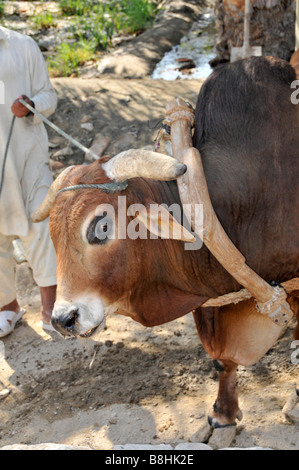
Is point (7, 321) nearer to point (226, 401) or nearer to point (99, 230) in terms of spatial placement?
point (226, 401)

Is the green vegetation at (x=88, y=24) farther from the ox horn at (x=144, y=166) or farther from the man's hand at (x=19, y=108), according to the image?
the ox horn at (x=144, y=166)

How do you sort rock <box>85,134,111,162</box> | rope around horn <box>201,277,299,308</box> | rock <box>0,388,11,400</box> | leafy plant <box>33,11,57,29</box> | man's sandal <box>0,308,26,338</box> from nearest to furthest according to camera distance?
rope around horn <box>201,277,299,308</box>
rock <box>0,388,11,400</box>
man's sandal <box>0,308,26,338</box>
rock <box>85,134,111,162</box>
leafy plant <box>33,11,57,29</box>

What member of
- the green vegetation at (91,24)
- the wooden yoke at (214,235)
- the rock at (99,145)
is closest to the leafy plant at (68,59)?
the green vegetation at (91,24)

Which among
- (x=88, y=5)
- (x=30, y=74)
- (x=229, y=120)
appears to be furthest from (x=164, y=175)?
(x=88, y=5)

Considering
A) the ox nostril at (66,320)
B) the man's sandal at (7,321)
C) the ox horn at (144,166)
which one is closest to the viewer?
the ox horn at (144,166)

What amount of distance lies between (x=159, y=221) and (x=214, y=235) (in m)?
0.21

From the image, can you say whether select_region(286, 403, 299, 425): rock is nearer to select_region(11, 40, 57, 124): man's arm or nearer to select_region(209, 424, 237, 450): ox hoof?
select_region(209, 424, 237, 450): ox hoof

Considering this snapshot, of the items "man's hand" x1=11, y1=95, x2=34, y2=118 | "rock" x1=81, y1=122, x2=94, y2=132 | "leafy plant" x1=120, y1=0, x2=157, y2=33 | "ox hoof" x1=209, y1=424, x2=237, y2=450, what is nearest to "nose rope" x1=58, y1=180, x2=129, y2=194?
"ox hoof" x1=209, y1=424, x2=237, y2=450

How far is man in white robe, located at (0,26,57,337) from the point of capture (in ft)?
12.6

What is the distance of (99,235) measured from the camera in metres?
2.30

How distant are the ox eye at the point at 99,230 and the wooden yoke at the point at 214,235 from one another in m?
0.30

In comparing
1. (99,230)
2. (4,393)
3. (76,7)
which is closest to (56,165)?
(4,393)

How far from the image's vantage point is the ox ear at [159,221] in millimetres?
2238

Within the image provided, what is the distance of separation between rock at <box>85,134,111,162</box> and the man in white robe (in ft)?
4.96
